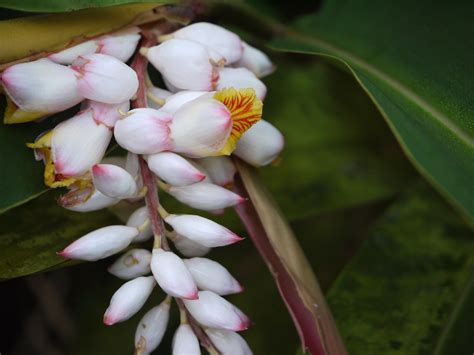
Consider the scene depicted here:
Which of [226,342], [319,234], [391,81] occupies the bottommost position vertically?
[319,234]

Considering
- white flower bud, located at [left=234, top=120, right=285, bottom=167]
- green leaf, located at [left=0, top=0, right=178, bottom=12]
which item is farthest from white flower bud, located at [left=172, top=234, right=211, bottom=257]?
green leaf, located at [left=0, top=0, right=178, bottom=12]

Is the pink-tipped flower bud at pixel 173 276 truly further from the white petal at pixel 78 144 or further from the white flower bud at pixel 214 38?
the white flower bud at pixel 214 38

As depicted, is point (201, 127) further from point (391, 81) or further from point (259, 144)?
point (391, 81)

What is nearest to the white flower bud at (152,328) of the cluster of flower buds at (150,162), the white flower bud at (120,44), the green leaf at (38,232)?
the cluster of flower buds at (150,162)

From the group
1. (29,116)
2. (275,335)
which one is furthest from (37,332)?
(29,116)

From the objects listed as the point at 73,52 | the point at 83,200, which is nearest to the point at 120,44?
the point at 73,52

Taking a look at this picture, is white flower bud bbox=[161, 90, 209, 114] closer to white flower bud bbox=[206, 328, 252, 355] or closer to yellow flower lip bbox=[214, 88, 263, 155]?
yellow flower lip bbox=[214, 88, 263, 155]

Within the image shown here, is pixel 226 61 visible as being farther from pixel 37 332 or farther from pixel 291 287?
pixel 37 332
